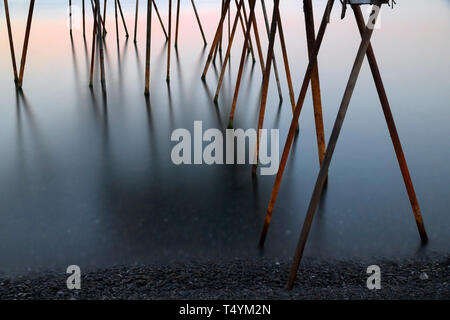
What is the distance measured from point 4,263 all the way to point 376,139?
257 centimetres

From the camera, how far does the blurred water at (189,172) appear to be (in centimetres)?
253

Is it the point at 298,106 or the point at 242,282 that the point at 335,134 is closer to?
the point at 298,106

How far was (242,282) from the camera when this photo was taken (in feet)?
7.05

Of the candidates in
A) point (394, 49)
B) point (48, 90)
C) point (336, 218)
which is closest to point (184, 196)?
point (336, 218)

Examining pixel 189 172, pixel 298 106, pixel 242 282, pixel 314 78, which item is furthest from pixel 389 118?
pixel 189 172

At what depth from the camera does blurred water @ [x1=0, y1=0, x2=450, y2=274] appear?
253 centimetres

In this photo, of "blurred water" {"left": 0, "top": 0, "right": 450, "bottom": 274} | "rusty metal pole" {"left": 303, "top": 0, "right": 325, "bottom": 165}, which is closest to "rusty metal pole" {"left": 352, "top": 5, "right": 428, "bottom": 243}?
"blurred water" {"left": 0, "top": 0, "right": 450, "bottom": 274}

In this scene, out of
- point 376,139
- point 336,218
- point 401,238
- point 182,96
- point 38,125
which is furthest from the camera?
point 182,96

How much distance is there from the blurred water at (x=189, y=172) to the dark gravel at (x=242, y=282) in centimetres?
11

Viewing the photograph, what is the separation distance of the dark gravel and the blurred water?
0.11 m

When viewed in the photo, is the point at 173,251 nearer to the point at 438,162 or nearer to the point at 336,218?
the point at 336,218

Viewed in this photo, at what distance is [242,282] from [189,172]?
1.37 m

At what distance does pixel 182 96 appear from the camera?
16.9ft

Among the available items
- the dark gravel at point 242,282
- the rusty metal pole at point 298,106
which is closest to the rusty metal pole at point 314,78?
the rusty metal pole at point 298,106
